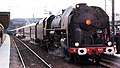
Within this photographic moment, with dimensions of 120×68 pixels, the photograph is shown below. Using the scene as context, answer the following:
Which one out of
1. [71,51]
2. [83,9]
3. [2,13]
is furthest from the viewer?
[2,13]

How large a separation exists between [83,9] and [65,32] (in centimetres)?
163

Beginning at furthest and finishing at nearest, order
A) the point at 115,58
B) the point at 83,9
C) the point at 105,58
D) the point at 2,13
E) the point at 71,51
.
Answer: the point at 2,13
the point at 105,58
the point at 115,58
the point at 83,9
the point at 71,51

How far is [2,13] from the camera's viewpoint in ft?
110

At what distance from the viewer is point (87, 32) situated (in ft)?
47.2

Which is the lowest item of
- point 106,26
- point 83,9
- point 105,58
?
point 105,58

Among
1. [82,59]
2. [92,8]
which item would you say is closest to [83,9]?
[92,8]

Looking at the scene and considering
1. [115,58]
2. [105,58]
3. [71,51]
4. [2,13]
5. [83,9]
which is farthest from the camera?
[2,13]

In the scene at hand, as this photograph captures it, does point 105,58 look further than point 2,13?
No

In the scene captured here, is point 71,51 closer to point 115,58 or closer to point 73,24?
point 73,24

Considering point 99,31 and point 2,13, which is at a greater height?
point 2,13

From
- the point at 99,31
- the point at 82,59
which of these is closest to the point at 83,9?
the point at 99,31

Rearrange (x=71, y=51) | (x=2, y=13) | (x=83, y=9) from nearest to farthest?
(x=71, y=51)
(x=83, y=9)
(x=2, y=13)

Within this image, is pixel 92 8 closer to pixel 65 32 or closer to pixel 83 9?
pixel 83 9

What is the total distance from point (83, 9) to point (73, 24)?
3.39 feet
